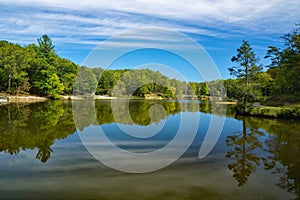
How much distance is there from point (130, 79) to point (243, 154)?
190ft

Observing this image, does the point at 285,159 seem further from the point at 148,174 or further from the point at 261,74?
the point at 261,74

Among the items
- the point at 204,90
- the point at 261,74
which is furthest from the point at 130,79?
the point at 261,74

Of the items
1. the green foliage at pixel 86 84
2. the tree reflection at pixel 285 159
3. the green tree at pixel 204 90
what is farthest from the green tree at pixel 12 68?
the green tree at pixel 204 90

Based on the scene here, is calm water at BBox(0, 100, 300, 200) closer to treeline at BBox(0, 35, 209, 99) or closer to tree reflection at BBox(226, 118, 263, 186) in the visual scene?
tree reflection at BBox(226, 118, 263, 186)

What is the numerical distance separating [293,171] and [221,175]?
83.1 inches

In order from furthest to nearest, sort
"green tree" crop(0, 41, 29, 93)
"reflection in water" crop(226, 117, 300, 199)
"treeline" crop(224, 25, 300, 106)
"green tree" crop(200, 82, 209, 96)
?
"green tree" crop(200, 82, 209, 96) < "green tree" crop(0, 41, 29, 93) < "treeline" crop(224, 25, 300, 106) < "reflection in water" crop(226, 117, 300, 199)

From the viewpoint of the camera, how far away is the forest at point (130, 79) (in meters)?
27.7

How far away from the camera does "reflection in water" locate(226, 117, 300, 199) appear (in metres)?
7.25

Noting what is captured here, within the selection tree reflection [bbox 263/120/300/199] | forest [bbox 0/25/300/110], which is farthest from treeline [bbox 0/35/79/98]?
tree reflection [bbox 263/120/300/199]

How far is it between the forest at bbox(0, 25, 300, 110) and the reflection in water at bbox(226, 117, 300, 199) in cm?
1366

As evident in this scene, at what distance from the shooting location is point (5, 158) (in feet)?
28.1

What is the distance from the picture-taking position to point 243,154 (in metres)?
10.0

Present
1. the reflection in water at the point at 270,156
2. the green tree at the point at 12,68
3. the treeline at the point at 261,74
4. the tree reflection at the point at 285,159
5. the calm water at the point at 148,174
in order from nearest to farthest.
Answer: the calm water at the point at 148,174 → the tree reflection at the point at 285,159 → the reflection in water at the point at 270,156 → the treeline at the point at 261,74 → the green tree at the point at 12,68

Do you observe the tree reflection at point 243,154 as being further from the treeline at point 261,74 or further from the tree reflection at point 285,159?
the treeline at point 261,74
